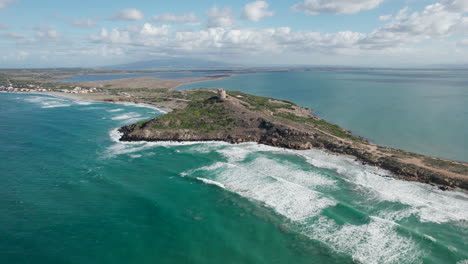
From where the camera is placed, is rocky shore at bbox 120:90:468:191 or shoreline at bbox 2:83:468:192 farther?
rocky shore at bbox 120:90:468:191

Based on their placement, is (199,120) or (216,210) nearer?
(216,210)

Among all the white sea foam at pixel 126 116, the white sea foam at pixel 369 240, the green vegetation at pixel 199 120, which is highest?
the green vegetation at pixel 199 120

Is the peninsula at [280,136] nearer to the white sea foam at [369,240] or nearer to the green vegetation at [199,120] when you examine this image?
the green vegetation at [199,120]

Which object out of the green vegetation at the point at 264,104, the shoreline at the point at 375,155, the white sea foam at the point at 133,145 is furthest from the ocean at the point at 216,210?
the green vegetation at the point at 264,104

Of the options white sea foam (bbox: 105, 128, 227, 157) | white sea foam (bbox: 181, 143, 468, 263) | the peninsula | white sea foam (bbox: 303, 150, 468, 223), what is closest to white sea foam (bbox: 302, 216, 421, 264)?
white sea foam (bbox: 181, 143, 468, 263)

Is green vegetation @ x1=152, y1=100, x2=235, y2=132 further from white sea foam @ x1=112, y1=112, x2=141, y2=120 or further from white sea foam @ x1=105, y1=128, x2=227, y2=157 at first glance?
white sea foam @ x1=112, y1=112, x2=141, y2=120

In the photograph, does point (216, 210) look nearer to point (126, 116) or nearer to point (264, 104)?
point (264, 104)

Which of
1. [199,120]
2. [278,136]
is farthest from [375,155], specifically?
[199,120]
